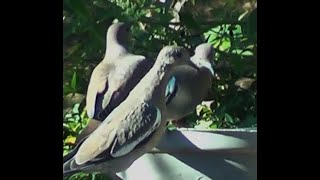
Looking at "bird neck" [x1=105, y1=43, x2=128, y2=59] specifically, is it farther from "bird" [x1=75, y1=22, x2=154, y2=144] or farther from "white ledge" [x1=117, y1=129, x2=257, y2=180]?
"white ledge" [x1=117, y1=129, x2=257, y2=180]

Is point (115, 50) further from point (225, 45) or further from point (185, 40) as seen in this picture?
point (225, 45)

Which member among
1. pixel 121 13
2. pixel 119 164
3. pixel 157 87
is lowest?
pixel 119 164

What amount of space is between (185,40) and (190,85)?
4.7 inches

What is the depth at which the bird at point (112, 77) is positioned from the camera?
0.99 m

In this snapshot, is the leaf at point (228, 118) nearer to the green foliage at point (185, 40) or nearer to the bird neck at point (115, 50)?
the green foliage at point (185, 40)

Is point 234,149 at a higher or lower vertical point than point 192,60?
lower

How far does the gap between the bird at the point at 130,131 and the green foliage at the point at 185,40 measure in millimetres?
82

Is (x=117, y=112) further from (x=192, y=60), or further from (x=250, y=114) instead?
(x=250, y=114)

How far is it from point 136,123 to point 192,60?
16 centimetres

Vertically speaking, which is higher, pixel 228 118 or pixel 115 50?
pixel 115 50

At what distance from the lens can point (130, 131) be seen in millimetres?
949

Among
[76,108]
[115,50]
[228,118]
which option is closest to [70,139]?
[76,108]
